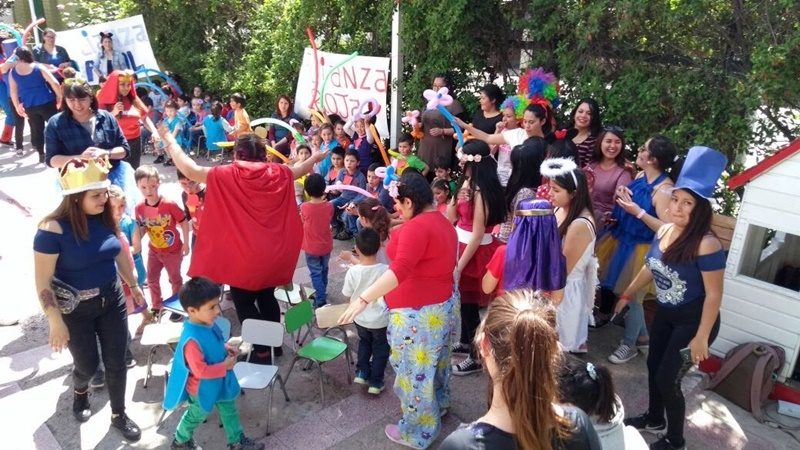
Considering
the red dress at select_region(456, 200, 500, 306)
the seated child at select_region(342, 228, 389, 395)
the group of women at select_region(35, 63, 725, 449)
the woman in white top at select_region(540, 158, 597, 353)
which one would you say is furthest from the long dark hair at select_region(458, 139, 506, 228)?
the seated child at select_region(342, 228, 389, 395)

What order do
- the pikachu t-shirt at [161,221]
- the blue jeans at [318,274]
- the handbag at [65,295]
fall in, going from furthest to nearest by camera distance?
the blue jeans at [318,274], the pikachu t-shirt at [161,221], the handbag at [65,295]

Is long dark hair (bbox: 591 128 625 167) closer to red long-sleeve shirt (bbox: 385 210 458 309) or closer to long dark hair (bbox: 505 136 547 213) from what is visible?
long dark hair (bbox: 505 136 547 213)

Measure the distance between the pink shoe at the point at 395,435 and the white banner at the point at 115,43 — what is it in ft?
31.2

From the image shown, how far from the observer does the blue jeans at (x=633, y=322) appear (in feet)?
15.0

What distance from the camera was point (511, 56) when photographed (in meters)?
7.05

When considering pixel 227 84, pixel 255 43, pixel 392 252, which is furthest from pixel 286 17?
pixel 392 252

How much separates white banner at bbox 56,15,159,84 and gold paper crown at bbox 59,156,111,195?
849cm

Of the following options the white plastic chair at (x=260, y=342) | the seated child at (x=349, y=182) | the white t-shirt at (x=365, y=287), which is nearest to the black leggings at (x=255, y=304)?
the white plastic chair at (x=260, y=342)

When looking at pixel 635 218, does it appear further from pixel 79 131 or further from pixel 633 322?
pixel 79 131

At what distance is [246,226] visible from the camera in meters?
3.85

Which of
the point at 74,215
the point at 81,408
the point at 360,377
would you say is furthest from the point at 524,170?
the point at 81,408

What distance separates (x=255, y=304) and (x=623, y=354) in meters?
2.95

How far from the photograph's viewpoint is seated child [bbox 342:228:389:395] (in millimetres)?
3850

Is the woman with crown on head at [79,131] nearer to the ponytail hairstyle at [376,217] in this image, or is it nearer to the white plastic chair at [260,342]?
the white plastic chair at [260,342]
